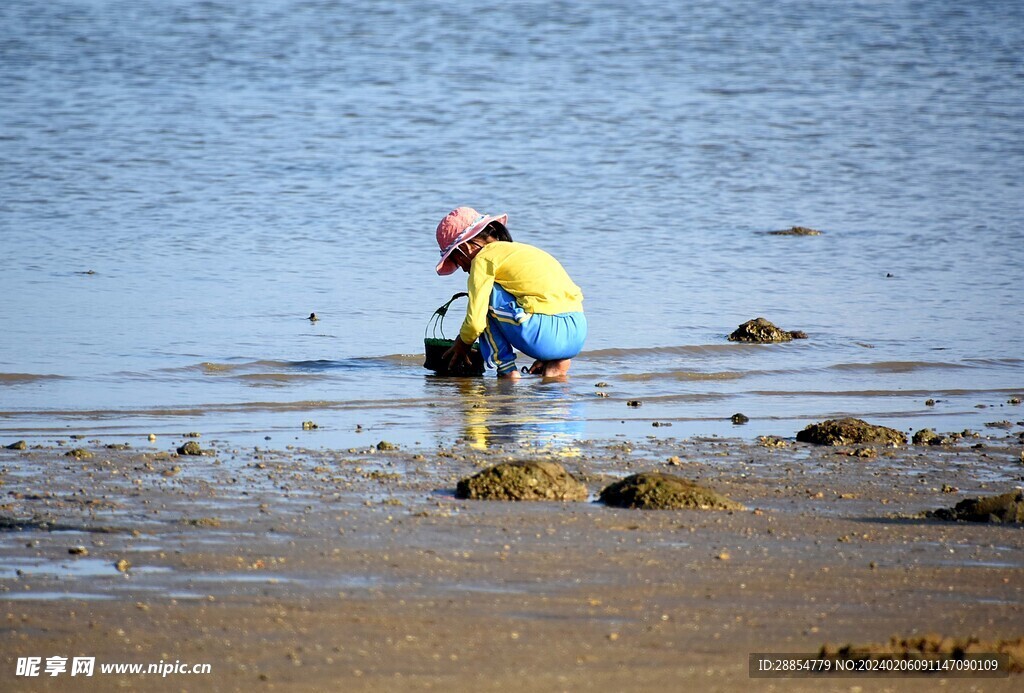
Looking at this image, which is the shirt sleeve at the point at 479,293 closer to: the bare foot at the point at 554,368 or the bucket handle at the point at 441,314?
the bucket handle at the point at 441,314

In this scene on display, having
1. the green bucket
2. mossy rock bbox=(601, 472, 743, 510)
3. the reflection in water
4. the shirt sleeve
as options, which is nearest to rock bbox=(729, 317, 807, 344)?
the reflection in water

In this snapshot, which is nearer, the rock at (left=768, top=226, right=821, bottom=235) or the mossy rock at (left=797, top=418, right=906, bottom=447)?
the mossy rock at (left=797, top=418, right=906, bottom=447)

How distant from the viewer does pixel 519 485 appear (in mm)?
5176

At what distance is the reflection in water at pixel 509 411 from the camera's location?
6.59 meters

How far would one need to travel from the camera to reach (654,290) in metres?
11.4

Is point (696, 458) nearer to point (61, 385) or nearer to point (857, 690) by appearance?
point (857, 690)

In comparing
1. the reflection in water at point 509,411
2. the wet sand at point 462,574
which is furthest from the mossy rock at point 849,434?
the reflection in water at point 509,411

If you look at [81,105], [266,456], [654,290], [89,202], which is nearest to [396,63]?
[81,105]

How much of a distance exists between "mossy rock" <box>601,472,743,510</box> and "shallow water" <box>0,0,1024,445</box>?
139 centimetres

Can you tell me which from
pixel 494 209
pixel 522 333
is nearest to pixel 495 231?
pixel 522 333

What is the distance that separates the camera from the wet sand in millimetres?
3605

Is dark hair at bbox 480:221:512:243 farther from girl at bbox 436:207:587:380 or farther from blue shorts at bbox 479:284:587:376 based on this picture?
blue shorts at bbox 479:284:587:376

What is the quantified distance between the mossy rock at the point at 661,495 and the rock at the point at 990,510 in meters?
0.79

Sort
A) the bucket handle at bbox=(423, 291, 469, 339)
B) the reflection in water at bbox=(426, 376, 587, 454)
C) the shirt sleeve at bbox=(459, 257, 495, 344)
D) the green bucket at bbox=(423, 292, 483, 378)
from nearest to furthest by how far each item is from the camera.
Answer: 1. the reflection in water at bbox=(426, 376, 587, 454)
2. the shirt sleeve at bbox=(459, 257, 495, 344)
3. the bucket handle at bbox=(423, 291, 469, 339)
4. the green bucket at bbox=(423, 292, 483, 378)
